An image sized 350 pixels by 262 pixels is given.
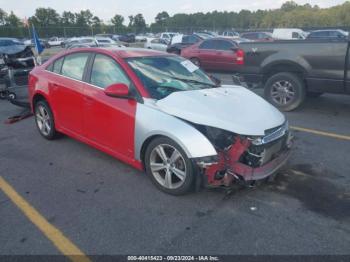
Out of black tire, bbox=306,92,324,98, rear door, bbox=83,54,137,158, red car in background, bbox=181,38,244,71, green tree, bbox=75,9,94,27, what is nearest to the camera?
rear door, bbox=83,54,137,158

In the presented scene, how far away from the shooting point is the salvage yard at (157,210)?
286 cm

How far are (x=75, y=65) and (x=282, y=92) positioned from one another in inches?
182

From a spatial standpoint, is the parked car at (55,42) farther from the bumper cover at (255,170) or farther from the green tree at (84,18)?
the bumper cover at (255,170)

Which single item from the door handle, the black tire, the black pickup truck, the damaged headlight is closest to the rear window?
the door handle

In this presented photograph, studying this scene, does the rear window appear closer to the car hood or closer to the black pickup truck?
the car hood

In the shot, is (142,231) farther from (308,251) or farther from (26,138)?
(26,138)

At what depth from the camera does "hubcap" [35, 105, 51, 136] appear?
17.6ft

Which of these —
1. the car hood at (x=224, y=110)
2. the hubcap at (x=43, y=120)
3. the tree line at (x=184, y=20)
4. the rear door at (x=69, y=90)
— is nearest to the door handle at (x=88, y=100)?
the rear door at (x=69, y=90)

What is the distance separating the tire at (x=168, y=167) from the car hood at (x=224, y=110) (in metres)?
0.36

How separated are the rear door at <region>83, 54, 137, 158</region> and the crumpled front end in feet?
3.56

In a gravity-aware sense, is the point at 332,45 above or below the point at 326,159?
above

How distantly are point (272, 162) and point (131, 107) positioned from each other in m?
1.72

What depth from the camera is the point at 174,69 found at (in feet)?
14.7

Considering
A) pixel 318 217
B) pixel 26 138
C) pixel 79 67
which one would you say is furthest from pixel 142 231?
pixel 26 138
